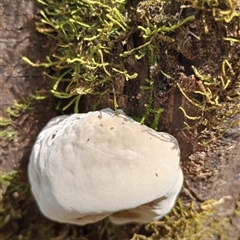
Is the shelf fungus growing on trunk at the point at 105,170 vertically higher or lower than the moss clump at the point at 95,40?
lower

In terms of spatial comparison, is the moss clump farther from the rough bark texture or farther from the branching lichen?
the branching lichen

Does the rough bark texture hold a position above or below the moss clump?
below

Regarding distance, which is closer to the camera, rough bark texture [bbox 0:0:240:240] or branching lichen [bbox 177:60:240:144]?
branching lichen [bbox 177:60:240:144]

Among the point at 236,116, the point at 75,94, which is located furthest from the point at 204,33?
the point at 75,94

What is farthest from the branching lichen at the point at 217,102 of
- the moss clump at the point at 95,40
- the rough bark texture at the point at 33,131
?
the moss clump at the point at 95,40

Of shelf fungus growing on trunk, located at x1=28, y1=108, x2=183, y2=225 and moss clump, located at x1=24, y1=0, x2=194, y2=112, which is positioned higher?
moss clump, located at x1=24, y1=0, x2=194, y2=112

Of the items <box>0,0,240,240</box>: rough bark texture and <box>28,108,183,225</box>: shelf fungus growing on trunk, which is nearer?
<box>28,108,183,225</box>: shelf fungus growing on trunk

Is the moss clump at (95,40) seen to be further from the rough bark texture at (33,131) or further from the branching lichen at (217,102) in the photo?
the branching lichen at (217,102)

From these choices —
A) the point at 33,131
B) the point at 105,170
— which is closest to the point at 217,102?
the point at 105,170

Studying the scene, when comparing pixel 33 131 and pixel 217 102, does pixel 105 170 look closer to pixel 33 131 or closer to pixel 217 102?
pixel 217 102

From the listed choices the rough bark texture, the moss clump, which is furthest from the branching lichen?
the moss clump
